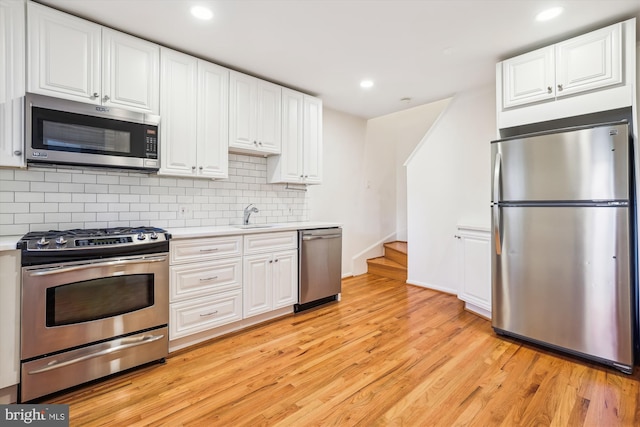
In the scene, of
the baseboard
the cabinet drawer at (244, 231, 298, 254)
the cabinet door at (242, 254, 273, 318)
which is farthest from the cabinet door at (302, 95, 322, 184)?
the baseboard

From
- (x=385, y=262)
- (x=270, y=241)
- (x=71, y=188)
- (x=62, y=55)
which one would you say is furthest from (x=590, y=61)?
(x=71, y=188)

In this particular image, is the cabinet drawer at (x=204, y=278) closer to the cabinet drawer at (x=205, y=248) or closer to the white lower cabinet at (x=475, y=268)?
the cabinet drawer at (x=205, y=248)

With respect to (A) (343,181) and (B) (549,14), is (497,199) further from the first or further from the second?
(A) (343,181)

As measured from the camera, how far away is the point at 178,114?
8.86ft

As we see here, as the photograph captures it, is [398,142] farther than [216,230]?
Yes

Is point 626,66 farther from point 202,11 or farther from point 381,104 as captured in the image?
point 202,11

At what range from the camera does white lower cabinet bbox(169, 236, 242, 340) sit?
96.3 inches

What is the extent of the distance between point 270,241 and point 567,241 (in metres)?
2.45

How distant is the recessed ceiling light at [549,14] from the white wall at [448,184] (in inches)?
54.5

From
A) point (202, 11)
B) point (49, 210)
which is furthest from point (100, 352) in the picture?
point (202, 11)

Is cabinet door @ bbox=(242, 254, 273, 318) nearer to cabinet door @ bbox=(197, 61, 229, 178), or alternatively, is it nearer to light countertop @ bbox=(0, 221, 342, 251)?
light countertop @ bbox=(0, 221, 342, 251)

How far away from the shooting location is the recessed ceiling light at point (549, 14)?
216cm

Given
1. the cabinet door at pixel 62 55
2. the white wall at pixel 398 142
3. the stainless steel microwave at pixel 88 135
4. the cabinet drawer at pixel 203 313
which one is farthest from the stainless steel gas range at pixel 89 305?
the white wall at pixel 398 142

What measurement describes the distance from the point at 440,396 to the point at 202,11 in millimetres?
3026
